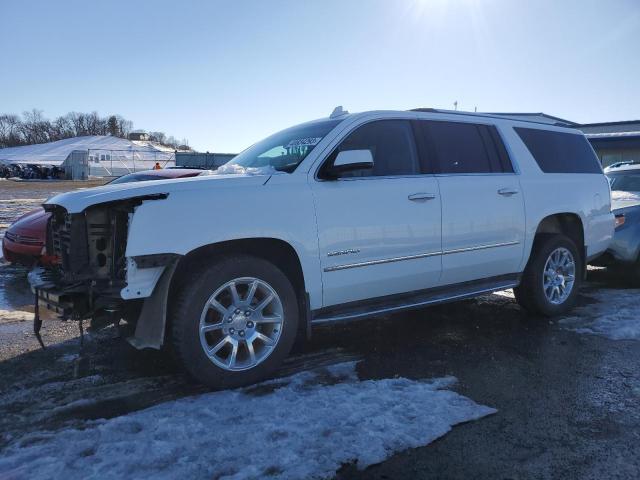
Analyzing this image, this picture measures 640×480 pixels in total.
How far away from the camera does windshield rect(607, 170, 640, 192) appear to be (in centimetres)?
824

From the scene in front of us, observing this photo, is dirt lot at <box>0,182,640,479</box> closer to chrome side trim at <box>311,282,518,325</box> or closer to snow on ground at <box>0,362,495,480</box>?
snow on ground at <box>0,362,495,480</box>

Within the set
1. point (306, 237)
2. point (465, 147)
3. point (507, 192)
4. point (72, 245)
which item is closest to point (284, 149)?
point (306, 237)

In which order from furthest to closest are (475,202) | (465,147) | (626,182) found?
(626,182) → (465,147) → (475,202)

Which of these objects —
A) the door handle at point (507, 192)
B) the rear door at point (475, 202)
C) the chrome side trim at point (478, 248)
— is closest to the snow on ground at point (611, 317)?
the rear door at point (475, 202)

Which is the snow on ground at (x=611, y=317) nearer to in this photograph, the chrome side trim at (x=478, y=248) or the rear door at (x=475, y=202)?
the rear door at (x=475, y=202)

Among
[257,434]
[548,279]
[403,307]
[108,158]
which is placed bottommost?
[257,434]

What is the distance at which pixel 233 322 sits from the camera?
3.53 metres

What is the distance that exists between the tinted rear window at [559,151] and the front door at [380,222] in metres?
1.66

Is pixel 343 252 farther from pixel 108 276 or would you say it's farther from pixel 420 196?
pixel 108 276

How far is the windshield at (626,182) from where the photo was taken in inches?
324

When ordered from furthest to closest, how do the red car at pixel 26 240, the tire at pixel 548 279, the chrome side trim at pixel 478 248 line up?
the red car at pixel 26 240 → the tire at pixel 548 279 → the chrome side trim at pixel 478 248

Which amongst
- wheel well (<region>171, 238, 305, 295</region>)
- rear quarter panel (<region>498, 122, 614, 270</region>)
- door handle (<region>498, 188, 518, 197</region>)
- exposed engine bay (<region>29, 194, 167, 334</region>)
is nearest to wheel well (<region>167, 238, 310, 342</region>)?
wheel well (<region>171, 238, 305, 295</region>)


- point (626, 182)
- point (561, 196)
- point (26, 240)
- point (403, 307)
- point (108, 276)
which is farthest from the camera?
point (626, 182)

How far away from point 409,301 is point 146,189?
224 centimetres
